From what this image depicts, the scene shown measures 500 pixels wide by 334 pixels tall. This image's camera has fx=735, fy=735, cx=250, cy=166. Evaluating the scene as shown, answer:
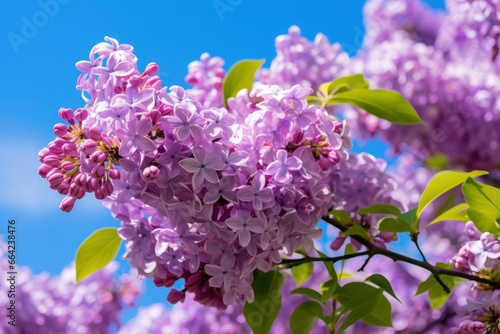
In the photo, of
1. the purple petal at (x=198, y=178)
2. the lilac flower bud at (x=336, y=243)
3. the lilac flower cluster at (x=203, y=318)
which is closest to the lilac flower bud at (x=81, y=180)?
the purple petal at (x=198, y=178)

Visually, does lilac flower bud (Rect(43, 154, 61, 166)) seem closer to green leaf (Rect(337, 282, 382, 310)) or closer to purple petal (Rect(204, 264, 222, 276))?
purple petal (Rect(204, 264, 222, 276))

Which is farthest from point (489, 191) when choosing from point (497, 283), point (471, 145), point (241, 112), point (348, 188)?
point (471, 145)

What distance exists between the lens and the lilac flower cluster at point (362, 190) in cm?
182

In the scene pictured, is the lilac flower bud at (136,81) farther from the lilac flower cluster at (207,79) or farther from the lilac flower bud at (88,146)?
the lilac flower cluster at (207,79)

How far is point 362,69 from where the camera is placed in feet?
14.2

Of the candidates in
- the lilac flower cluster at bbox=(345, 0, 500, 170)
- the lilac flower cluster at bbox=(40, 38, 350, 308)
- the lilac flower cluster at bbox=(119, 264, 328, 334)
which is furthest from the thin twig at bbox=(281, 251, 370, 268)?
the lilac flower cluster at bbox=(345, 0, 500, 170)

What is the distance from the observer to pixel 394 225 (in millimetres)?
1650

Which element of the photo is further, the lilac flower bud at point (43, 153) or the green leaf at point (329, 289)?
the green leaf at point (329, 289)

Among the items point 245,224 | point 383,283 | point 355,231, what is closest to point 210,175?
point 245,224

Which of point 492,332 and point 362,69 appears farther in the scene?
point 362,69

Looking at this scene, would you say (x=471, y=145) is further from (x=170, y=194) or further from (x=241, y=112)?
(x=170, y=194)

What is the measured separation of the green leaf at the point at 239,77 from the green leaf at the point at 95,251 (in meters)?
0.49

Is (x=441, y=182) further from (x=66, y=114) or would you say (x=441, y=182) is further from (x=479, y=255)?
(x=66, y=114)

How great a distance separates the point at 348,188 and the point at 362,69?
2587 millimetres
